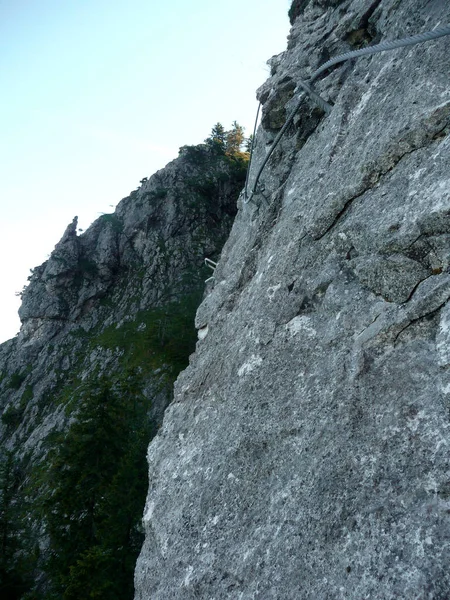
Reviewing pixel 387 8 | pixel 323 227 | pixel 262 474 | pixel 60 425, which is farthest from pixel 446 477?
pixel 60 425

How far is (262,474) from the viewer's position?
21.1 feet

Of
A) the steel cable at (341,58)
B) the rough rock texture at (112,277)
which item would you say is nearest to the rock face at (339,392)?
the steel cable at (341,58)

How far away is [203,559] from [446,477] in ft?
13.9

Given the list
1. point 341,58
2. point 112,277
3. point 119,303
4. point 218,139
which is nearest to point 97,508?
point 341,58

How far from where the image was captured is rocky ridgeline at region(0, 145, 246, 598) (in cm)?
3962

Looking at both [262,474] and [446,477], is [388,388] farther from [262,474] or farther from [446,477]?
[262,474]

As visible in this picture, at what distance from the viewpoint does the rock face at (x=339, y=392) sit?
4527 millimetres

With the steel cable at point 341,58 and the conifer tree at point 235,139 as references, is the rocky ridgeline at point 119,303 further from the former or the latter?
the steel cable at point 341,58

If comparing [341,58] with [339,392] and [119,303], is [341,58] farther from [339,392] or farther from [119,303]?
[119,303]

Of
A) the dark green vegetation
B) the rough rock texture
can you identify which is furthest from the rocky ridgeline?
the dark green vegetation

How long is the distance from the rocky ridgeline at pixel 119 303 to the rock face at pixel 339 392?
87.4 feet

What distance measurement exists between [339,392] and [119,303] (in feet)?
160

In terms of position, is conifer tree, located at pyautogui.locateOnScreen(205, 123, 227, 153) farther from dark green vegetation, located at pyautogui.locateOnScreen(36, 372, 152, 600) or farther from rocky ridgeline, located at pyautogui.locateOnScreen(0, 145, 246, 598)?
dark green vegetation, located at pyautogui.locateOnScreen(36, 372, 152, 600)

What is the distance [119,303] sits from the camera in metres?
51.9
